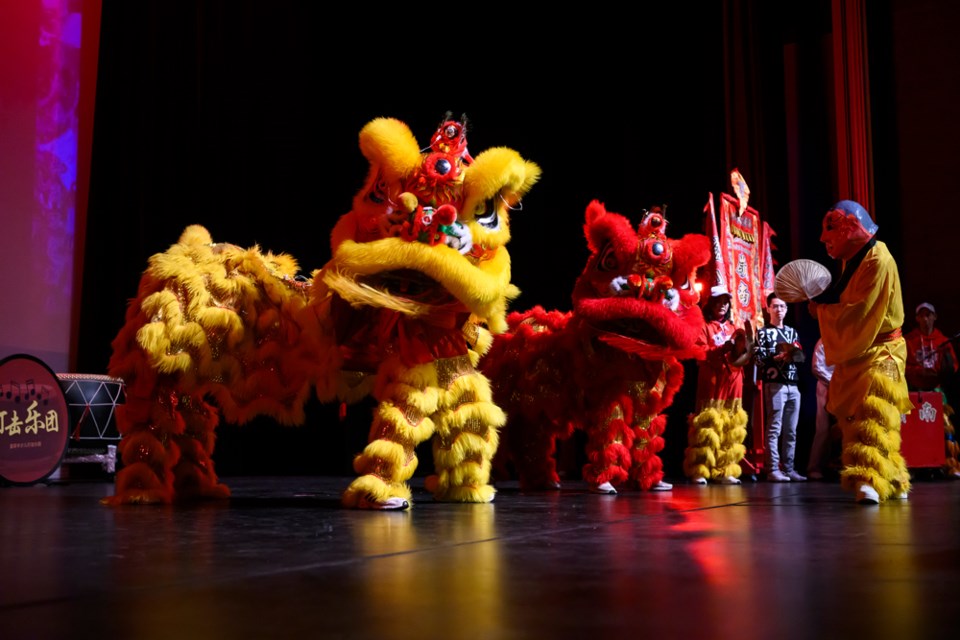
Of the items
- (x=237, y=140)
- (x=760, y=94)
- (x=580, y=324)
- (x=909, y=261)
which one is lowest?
(x=580, y=324)

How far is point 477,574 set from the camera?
189cm

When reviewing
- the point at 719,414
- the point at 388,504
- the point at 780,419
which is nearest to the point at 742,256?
the point at 780,419

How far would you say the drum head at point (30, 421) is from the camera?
5.48 m

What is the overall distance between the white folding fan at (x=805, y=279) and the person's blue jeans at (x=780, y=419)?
241 centimetres

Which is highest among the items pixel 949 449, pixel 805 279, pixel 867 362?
pixel 805 279

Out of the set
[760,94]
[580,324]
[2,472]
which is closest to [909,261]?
[760,94]

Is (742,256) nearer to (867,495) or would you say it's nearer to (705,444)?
(705,444)

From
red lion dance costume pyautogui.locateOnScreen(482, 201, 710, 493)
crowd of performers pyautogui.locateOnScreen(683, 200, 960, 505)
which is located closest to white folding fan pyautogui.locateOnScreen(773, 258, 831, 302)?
crowd of performers pyautogui.locateOnScreen(683, 200, 960, 505)

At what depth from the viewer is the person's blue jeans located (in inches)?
251

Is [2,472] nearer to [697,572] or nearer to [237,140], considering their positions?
[237,140]

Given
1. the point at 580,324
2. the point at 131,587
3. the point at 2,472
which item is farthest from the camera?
the point at 2,472

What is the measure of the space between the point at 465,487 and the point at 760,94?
4606mm

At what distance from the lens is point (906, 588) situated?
1.73m

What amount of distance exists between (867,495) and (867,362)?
0.55 metres
